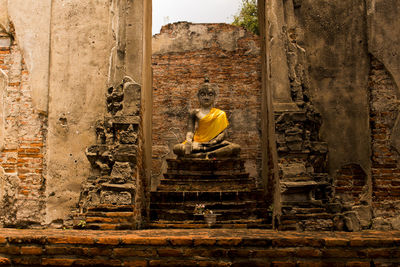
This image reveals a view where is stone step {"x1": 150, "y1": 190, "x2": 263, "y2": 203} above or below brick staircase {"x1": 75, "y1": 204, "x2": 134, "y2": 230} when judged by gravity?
above

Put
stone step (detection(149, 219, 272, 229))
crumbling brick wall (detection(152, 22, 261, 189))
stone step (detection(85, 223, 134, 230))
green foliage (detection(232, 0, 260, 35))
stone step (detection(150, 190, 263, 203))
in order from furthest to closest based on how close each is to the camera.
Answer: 1. green foliage (detection(232, 0, 260, 35))
2. crumbling brick wall (detection(152, 22, 261, 189))
3. stone step (detection(150, 190, 263, 203))
4. stone step (detection(149, 219, 272, 229))
5. stone step (detection(85, 223, 134, 230))

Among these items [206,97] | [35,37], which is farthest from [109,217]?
[206,97]

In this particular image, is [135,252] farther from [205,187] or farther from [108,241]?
[205,187]

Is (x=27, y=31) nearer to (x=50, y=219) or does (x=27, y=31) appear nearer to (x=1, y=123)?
(x=1, y=123)

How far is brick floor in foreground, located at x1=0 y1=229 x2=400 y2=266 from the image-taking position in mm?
3725

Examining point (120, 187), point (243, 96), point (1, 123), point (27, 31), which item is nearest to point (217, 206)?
point (120, 187)

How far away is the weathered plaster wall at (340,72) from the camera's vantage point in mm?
5395

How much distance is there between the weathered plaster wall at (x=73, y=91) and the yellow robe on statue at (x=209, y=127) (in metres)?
4.17

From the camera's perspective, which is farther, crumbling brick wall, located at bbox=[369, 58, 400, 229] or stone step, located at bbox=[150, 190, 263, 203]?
stone step, located at bbox=[150, 190, 263, 203]

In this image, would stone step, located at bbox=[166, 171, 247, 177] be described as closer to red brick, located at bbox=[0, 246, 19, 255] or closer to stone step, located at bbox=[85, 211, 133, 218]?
stone step, located at bbox=[85, 211, 133, 218]

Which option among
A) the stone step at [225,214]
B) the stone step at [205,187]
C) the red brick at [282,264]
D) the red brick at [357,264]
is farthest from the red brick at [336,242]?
the stone step at [205,187]

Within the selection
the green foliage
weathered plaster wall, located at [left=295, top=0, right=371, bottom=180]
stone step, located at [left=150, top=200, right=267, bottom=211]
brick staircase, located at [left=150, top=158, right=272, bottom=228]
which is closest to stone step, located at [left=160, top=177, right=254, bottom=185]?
brick staircase, located at [left=150, top=158, right=272, bottom=228]

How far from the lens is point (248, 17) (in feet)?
48.4

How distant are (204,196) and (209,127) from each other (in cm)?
312
